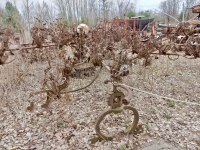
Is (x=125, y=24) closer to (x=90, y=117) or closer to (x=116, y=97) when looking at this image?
(x=90, y=117)

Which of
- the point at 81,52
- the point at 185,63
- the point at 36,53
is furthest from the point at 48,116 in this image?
the point at 185,63

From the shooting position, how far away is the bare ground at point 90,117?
98.3 inches

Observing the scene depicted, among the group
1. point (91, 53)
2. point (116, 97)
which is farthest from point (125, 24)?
point (116, 97)

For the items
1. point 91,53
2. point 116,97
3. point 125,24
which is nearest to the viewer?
point 116,97

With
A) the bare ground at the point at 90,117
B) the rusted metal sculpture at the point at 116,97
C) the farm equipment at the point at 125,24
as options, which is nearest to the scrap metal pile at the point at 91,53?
the rusted metal sculpture at the point at 116,97

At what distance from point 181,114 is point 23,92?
3.34 metres

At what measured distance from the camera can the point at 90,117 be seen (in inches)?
121

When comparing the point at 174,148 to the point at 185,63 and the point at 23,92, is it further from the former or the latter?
the point at 185,63

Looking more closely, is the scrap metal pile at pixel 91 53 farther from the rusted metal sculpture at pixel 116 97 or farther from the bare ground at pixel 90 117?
the bare ground at pixel 90 117

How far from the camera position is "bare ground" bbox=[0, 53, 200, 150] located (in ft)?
8.19

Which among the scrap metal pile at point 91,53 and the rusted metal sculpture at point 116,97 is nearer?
the rusted metal sculpture at point 116,97

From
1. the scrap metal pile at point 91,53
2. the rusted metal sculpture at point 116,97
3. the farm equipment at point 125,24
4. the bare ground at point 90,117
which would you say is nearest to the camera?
the rusted metal sculpture at point 116,97

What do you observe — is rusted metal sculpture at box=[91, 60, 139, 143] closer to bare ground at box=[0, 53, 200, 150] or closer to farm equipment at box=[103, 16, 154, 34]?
bare ground at box=[0, 53, 200, 150]

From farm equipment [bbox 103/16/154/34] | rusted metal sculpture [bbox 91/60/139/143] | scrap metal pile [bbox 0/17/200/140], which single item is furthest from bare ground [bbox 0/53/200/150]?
farm equipment [bbox 103/16/154/34]
